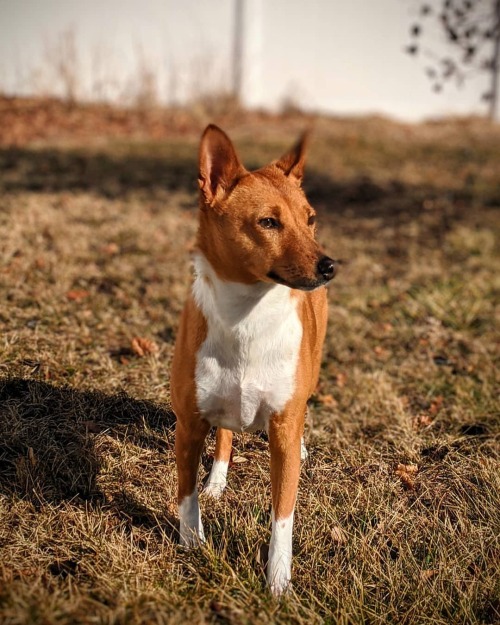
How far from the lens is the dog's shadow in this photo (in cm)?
304

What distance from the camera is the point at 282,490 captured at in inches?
102

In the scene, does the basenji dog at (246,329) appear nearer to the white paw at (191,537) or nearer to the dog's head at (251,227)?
the dog's head at (251,227)

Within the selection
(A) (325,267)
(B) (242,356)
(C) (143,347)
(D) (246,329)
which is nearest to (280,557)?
(B) (242,356)

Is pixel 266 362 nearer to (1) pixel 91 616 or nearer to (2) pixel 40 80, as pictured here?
(1) pixel 91 616

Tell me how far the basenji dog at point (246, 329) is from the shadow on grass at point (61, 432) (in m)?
0.81

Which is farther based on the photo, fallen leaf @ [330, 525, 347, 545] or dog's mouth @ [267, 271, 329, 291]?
fallen leaf @ [330, 525, 347, 545]

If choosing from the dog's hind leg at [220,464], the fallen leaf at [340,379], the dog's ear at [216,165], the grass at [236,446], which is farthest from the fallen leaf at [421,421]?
the dog's ear at [216,165]

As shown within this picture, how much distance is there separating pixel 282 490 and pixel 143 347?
2097mm

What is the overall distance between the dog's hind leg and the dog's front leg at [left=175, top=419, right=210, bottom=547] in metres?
0.40

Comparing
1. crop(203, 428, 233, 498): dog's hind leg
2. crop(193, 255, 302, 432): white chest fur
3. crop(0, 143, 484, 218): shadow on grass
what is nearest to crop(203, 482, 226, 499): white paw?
crop(203, 428, 233, 498): dog's hind leg

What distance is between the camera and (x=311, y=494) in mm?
3146

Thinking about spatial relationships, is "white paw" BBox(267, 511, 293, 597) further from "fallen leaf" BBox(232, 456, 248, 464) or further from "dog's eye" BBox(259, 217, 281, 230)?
"dog's eye" BBox(259, 217, 281, 230)

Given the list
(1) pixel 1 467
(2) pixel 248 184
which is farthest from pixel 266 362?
(1) pixel 1 467

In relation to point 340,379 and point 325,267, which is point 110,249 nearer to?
point 340,379
